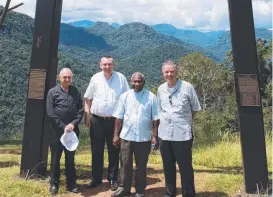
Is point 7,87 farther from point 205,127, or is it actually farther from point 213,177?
point 213,177

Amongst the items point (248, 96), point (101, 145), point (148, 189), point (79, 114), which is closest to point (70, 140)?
point (79, 114)

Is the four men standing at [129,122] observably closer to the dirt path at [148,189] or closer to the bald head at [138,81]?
the bald head at [138,81]

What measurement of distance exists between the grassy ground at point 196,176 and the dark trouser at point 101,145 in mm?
249

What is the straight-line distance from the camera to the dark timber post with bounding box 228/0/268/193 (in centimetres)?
539

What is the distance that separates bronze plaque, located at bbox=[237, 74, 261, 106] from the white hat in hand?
7.40 feet

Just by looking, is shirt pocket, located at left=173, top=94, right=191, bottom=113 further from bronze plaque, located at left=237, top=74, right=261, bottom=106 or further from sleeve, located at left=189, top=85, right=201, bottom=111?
bronze plaque, located at left=237, top=74, right=261, bottom=106

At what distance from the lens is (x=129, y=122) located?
5125mm

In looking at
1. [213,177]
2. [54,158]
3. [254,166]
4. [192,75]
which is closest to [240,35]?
[254,166]

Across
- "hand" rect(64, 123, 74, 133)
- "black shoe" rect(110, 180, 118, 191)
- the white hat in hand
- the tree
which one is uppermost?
the tree

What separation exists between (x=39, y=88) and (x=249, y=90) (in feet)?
10.1

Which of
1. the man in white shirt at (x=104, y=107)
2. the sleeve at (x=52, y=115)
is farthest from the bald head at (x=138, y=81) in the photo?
the sleeve at (x=52, y=115)

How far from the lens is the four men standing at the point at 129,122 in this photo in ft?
16.1

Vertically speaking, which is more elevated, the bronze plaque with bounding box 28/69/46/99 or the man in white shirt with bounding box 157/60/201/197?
the bronze plaque with bounding box 28/69/46/99

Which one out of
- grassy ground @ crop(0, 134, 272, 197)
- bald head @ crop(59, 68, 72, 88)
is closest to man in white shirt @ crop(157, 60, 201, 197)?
grassy ground @ crop(0, 134, 272, 197)
